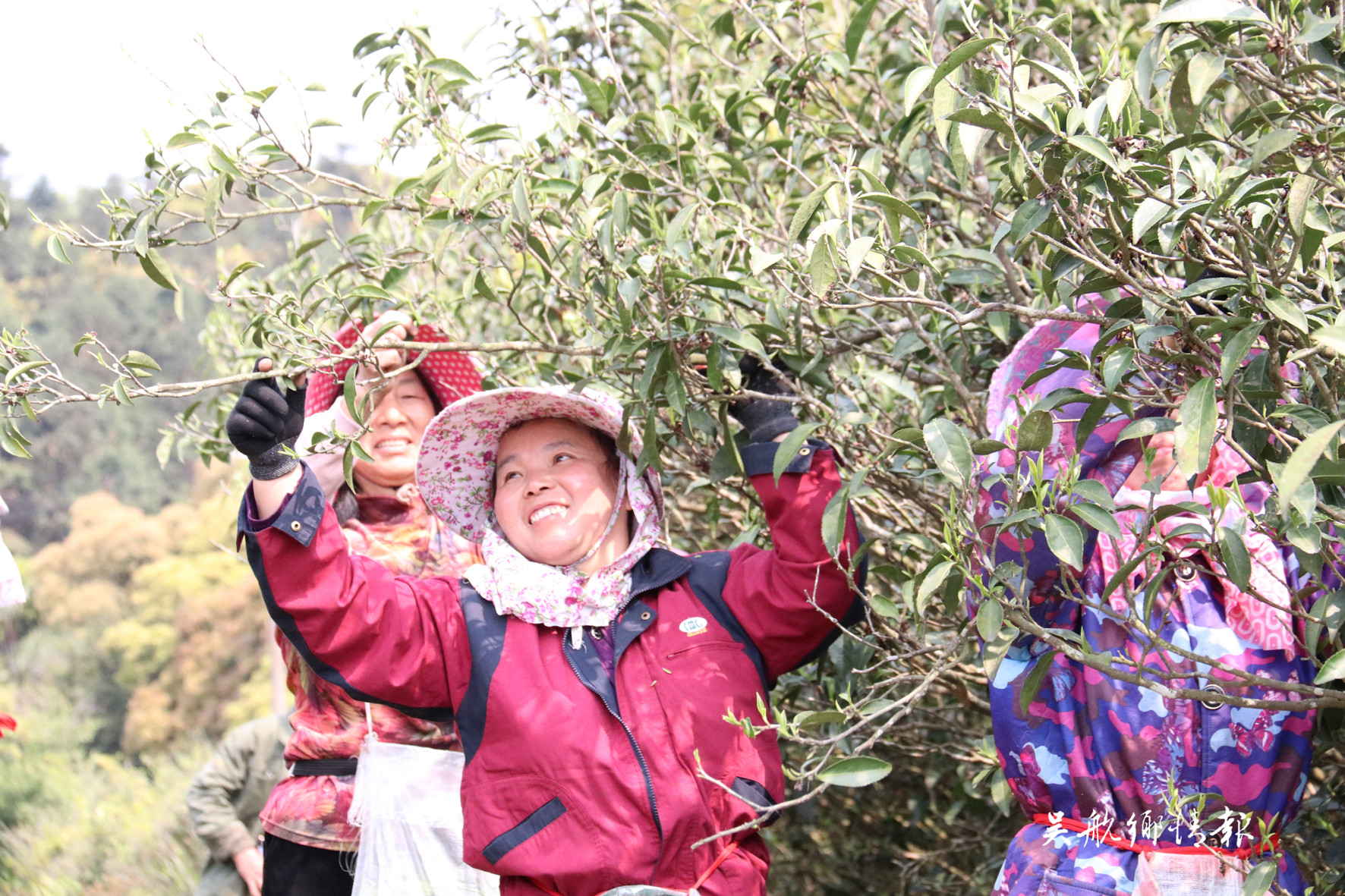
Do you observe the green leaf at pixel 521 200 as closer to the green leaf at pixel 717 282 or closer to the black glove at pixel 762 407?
the green leaf at pixel 717 282

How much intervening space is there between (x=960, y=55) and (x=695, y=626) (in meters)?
1.02

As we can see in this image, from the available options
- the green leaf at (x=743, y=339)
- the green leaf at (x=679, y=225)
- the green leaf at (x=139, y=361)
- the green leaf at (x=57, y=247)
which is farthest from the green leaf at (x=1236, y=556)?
the green leaf at (x=57, y=247)

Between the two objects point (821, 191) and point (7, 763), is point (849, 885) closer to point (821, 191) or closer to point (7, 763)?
point (821, 191)

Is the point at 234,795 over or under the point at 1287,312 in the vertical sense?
under

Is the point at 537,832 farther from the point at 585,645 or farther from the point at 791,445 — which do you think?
the point at 791,445

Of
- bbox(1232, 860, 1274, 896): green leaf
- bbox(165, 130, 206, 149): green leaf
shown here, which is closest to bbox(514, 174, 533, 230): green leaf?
bbox(165, 130, 206, 149): green leaf

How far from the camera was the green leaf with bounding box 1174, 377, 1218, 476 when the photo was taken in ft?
4.05

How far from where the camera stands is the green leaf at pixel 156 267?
172 cm

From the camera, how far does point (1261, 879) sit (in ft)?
4.77

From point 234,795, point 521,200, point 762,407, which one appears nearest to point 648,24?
point 521,200

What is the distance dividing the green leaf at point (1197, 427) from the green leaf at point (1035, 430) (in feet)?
0.46

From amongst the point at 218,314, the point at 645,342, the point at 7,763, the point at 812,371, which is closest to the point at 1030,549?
the point at 812,371

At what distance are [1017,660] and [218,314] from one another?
2826 millimetres

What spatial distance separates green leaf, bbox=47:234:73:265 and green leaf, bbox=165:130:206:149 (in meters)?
0.22
